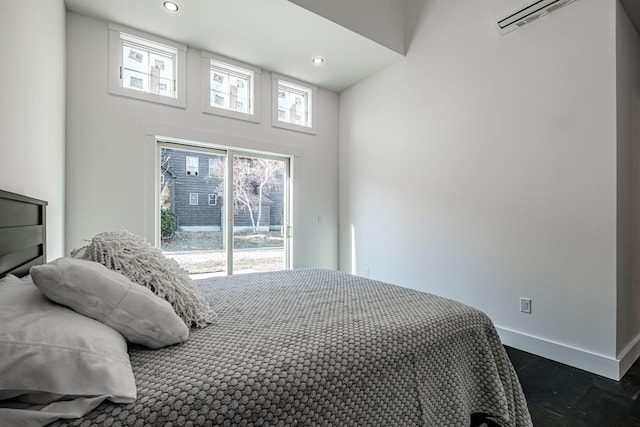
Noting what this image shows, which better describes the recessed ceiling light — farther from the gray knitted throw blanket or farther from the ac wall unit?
the ac wall unit

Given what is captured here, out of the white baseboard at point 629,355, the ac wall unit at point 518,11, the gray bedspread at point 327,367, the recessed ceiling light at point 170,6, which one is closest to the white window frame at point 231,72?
the recessed ceiling light at point 170,6

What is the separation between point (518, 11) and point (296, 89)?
2652mm

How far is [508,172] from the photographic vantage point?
2576 millimetres

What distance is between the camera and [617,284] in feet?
6.72

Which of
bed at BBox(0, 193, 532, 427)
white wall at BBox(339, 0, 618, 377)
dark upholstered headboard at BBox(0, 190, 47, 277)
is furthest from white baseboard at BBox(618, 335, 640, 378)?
dark upholstered headboard at BBox(0, 190, 47, 277)

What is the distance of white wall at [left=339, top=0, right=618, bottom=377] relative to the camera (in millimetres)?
2111

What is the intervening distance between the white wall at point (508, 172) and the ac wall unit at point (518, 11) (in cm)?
7

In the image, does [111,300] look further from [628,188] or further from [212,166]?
[628,188]

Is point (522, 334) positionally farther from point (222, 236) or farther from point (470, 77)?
point (222, 236)

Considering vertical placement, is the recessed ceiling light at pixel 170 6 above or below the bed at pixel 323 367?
above

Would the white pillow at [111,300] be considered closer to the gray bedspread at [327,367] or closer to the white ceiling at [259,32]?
the gray bedspread at [327,367]

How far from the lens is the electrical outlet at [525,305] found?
245 centimetres

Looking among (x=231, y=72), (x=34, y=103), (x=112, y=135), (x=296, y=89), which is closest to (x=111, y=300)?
(x=34, y=103)

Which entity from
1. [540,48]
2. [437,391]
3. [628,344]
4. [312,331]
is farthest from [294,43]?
[628,344]
